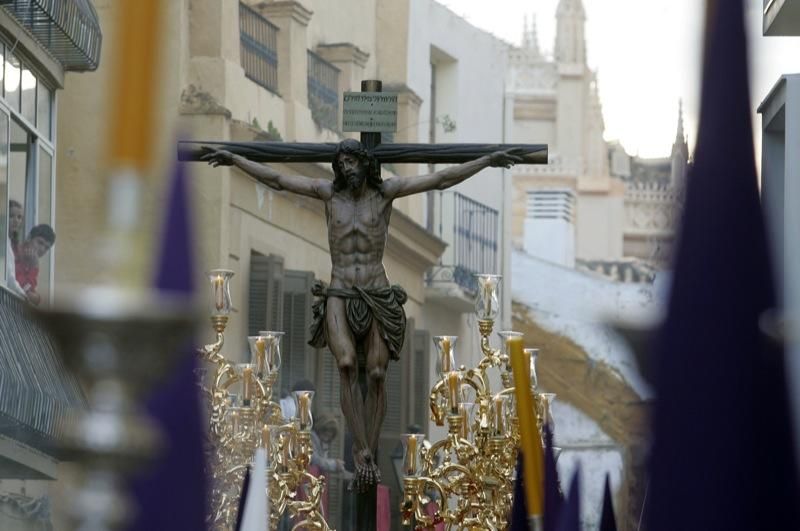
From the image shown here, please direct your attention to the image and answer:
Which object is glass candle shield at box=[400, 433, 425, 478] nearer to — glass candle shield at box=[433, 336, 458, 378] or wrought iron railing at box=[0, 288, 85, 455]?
glass candle shield at box=[433, 336, 458, 378]

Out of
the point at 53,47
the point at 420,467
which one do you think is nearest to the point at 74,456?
the point at 420,467

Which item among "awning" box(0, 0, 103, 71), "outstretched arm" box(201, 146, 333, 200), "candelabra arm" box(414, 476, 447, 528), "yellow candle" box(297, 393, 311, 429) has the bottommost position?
"candelabra arm" box(414, 476, 447, 528)

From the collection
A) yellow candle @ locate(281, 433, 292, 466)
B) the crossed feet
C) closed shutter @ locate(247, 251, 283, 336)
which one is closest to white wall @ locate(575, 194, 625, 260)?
closed shutter @ locate(247, 251, 283, 336)

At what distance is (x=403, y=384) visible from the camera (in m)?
29.9

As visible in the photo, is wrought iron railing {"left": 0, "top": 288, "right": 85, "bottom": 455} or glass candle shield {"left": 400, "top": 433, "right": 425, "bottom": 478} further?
wrought iron railing {"left": 0, "top": 288, "right": 85, "bottom": 455}

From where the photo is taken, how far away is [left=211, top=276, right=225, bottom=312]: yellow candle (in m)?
12.1

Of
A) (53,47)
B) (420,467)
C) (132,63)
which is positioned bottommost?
(420,467)

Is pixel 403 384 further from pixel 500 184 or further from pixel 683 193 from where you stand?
pixel 683 193

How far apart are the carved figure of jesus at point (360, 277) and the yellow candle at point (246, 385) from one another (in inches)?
72.9

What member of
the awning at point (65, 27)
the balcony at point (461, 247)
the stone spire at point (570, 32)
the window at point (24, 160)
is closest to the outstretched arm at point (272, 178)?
the window at point (24, 160)

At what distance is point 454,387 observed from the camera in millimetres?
11750

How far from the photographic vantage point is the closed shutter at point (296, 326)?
2516 cm

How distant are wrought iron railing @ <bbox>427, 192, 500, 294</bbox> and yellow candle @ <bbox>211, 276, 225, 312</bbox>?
20.7 m

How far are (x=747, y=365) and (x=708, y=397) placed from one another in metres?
0.04
